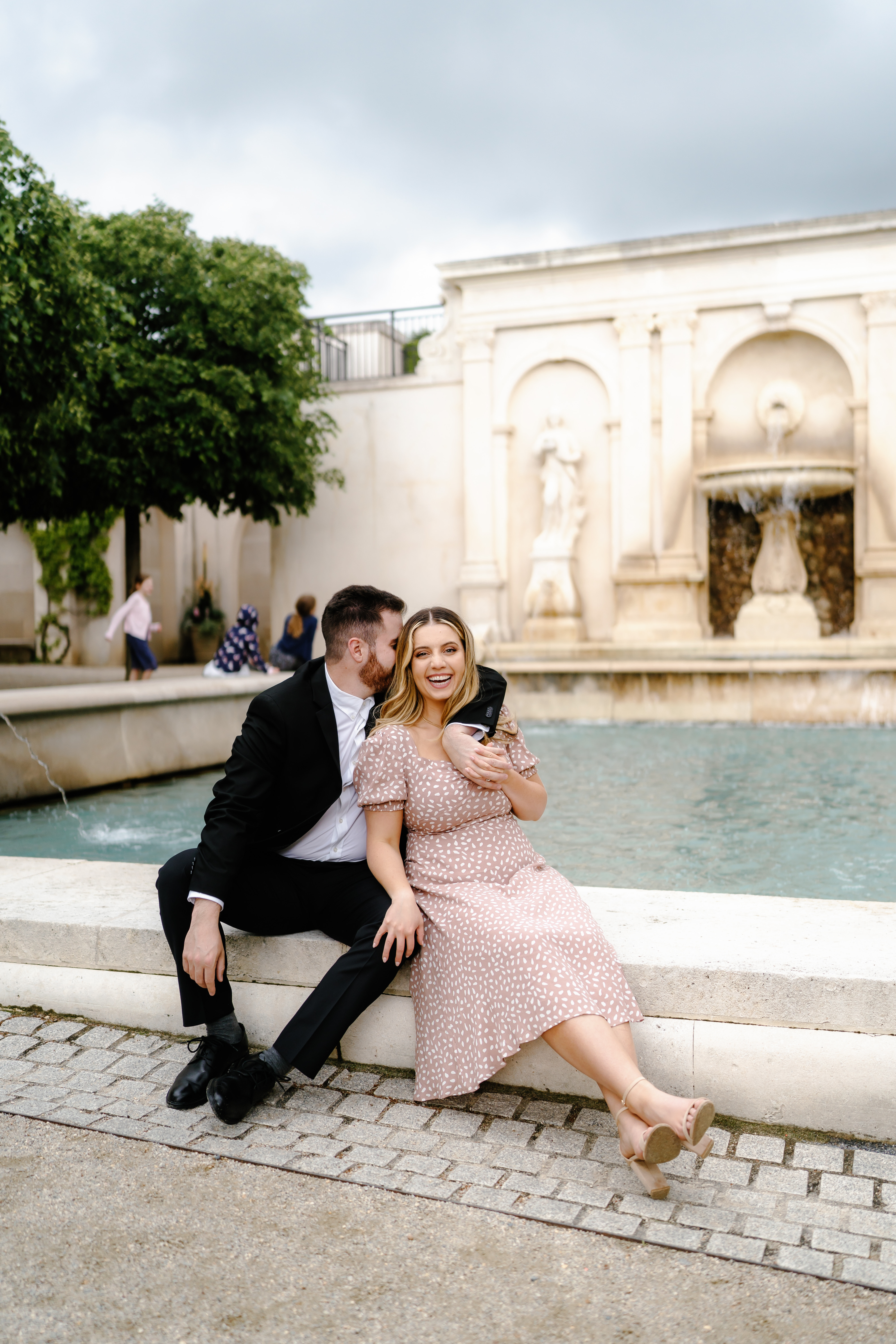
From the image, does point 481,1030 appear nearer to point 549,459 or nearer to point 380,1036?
point 380,1036

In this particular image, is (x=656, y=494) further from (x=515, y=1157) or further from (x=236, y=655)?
(x=515, y=1157)

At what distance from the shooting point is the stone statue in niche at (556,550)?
57.7 ft

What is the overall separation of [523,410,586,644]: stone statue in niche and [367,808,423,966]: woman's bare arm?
48.0ft

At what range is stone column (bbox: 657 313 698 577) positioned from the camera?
680 inches

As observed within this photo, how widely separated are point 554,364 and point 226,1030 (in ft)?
53.8

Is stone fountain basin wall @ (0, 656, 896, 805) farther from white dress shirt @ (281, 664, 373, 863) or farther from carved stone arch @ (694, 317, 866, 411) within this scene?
carved stone arch @ (694, 317, 866, 411)

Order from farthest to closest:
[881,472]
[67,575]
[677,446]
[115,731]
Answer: [67,575], [677,446], [881,472], [115,731]

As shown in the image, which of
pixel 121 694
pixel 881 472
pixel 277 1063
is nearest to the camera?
pixel 277 1063

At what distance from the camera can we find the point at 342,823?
3102 millimetres

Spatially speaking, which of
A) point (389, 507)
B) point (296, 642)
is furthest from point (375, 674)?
point (389, 507)

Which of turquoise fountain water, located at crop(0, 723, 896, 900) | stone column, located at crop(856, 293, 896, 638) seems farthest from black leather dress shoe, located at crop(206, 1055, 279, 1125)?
stone column, located at crop(856, 293, 896, 638)

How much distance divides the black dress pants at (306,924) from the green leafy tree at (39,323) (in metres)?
7.26

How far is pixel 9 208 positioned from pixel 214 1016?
813 centimetres

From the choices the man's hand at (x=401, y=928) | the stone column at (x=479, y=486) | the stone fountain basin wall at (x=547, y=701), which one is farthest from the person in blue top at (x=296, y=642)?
the man's hand at (x=401, y=928)
